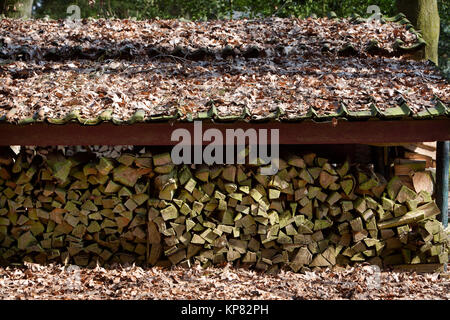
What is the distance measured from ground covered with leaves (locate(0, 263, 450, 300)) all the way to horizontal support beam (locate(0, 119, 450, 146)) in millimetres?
1347

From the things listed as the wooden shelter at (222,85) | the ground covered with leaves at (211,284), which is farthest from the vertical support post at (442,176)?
the ground covered with leaves at (211,284)

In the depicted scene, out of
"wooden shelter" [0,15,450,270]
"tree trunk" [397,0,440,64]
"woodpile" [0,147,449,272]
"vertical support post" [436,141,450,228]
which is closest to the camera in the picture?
"wooden shelter" [0,15,450,270]

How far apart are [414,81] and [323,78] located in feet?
3.25

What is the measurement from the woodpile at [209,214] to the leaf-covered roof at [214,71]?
64cm

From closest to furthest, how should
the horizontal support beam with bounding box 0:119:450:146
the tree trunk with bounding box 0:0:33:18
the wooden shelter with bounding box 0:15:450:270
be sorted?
1. the wooden shelter with bounding box 0:15:450:270
2. the horizontal support beam with bounding box 0:119:450:146
3. the tree trunk with bounding box 0:0:33:18

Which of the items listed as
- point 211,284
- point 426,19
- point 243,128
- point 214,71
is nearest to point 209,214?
point 211,284

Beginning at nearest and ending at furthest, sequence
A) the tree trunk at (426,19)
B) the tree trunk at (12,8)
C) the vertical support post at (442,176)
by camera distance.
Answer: the vertical support post at (442,176), the tree trunk at (426,19), the tree trunk at (12,8)

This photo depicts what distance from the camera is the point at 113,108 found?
5.18 m

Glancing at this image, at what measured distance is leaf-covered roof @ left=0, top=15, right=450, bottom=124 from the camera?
5.07 m

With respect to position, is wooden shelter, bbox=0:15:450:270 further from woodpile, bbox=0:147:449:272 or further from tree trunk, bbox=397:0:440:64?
tree trunk, bbox=397:0:440:64

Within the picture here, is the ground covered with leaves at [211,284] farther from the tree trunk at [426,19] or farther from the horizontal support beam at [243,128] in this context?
the tree trunk at [426,19]

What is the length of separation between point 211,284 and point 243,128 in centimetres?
159

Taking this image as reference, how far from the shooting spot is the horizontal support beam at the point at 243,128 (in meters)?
5.18

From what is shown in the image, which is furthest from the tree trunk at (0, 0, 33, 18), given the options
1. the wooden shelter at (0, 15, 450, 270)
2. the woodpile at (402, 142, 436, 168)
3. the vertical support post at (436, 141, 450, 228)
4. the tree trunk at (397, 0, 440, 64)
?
the vertical support post at (436, 141, 450, 228)
